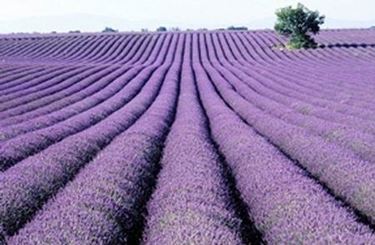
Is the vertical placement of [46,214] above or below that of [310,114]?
above

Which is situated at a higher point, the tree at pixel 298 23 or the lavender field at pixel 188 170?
the lavender field at pixel 188 170

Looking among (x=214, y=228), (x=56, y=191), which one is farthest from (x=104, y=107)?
(x=214, y=228)

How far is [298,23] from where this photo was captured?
52.4 metres

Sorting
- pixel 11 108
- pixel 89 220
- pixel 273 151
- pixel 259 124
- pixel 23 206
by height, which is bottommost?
pixel 11 108

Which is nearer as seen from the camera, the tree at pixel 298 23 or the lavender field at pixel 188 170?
the lavender field at pixel 188 170

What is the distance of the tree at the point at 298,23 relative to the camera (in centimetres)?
5194

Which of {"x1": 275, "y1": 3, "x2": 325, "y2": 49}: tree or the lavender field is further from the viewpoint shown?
{"x1": 275, "y1": 3, "x2": 325, "y2": 49}: tree

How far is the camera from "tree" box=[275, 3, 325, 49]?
51938mm

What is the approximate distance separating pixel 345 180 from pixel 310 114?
26.7 ft

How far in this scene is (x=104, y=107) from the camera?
59.0 feet

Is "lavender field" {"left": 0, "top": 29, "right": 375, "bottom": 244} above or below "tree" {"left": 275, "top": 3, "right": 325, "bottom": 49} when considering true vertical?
above

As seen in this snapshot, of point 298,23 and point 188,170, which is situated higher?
point 188,170

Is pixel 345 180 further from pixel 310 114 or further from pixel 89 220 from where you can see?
pixel 310 114

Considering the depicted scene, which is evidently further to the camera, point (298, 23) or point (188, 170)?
point (298, 23)
